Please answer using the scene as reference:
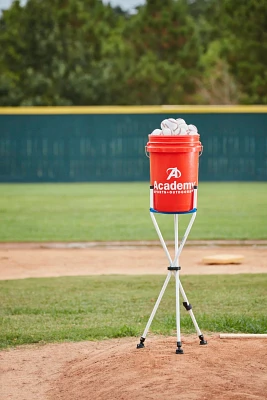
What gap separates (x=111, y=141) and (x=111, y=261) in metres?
14.5

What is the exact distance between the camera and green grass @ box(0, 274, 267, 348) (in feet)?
23.1

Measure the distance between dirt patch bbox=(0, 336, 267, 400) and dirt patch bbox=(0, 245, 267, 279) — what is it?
399 cm

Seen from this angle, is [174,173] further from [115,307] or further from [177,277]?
[115,307]

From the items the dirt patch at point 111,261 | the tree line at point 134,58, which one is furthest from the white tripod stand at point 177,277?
the tree line at point 134,58

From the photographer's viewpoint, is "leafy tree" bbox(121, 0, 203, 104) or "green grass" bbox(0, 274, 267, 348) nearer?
"green grass" bbox(0, 274, 267, 348)

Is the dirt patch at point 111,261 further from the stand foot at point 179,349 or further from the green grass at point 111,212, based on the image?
the stand foot at point 179,349

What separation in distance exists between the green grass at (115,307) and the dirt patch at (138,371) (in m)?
0.42

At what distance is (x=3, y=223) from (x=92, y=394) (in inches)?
455

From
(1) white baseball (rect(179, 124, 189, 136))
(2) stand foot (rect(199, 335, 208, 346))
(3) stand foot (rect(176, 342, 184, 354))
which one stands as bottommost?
(2) stand foot (rect(199, 335, 208, 346))

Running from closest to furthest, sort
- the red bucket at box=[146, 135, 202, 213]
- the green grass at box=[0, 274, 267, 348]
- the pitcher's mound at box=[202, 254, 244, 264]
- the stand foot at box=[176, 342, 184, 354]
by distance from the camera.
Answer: the red bucket at box=[146, 135, 202, 213], the stand foot at box=[176, 342, 184, 354], the green grass at box=[0, 274, 267, 348], the pitcher's mound at box=[202, 254, 244, 264]

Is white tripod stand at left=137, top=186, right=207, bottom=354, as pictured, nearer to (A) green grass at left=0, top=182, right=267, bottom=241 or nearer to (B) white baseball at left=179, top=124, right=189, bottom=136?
(B) white baseball at left=179, top=124, right=189, bottom=136

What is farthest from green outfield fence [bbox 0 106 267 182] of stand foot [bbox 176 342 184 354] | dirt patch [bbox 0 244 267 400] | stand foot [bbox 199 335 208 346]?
stand foot [bbox 176 342 184 354]

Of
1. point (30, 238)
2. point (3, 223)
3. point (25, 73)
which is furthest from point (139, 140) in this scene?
point (25, 73)

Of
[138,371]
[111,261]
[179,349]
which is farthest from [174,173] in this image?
[111,261]
